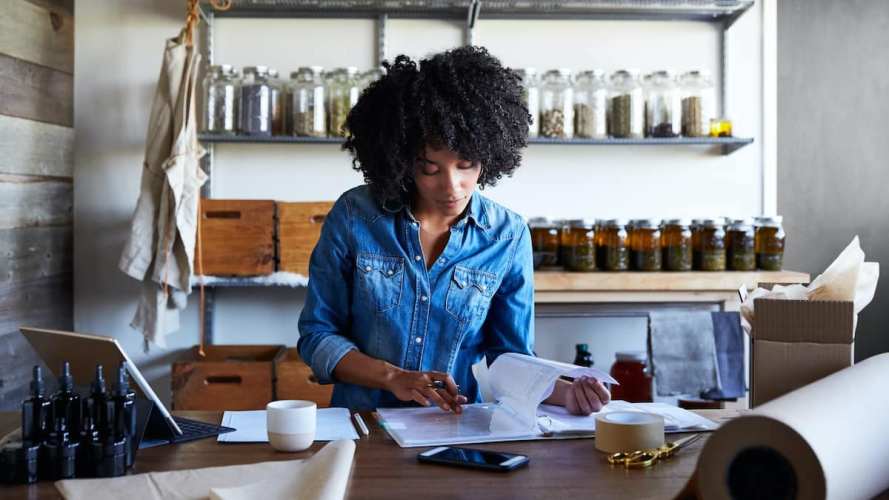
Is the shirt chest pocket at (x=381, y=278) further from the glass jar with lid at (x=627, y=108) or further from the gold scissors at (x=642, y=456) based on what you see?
the glass jar with lid at (x=627, y=108)

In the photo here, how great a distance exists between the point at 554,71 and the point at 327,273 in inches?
65.6

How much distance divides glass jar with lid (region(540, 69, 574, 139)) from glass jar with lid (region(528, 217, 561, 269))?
315 millimetres

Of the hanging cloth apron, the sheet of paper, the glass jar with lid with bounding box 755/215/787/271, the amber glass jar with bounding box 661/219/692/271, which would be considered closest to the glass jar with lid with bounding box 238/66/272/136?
the hanging cloth apron

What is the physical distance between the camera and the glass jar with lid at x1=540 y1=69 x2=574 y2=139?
122 inches

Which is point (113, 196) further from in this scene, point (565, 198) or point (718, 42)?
point (718, 42)

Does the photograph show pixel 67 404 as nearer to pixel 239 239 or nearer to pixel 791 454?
pixel 791 454

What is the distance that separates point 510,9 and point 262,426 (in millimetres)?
2214

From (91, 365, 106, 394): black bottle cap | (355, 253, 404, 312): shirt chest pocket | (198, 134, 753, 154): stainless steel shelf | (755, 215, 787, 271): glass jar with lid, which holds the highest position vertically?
(198, 134, 753, 154): stainless steel shelf

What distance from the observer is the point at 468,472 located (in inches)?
46.9

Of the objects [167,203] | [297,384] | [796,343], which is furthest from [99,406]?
[167,203]

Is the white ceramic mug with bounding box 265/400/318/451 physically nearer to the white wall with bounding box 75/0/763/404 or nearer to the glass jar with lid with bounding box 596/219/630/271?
the glass jar with lid with bounding box 596/219/630/271

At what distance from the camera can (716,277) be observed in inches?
117

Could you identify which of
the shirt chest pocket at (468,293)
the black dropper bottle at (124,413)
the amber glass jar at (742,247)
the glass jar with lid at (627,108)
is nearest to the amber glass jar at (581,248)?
the glass jar with lid at (627,108)

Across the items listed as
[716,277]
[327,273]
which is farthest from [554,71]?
[327,273]
